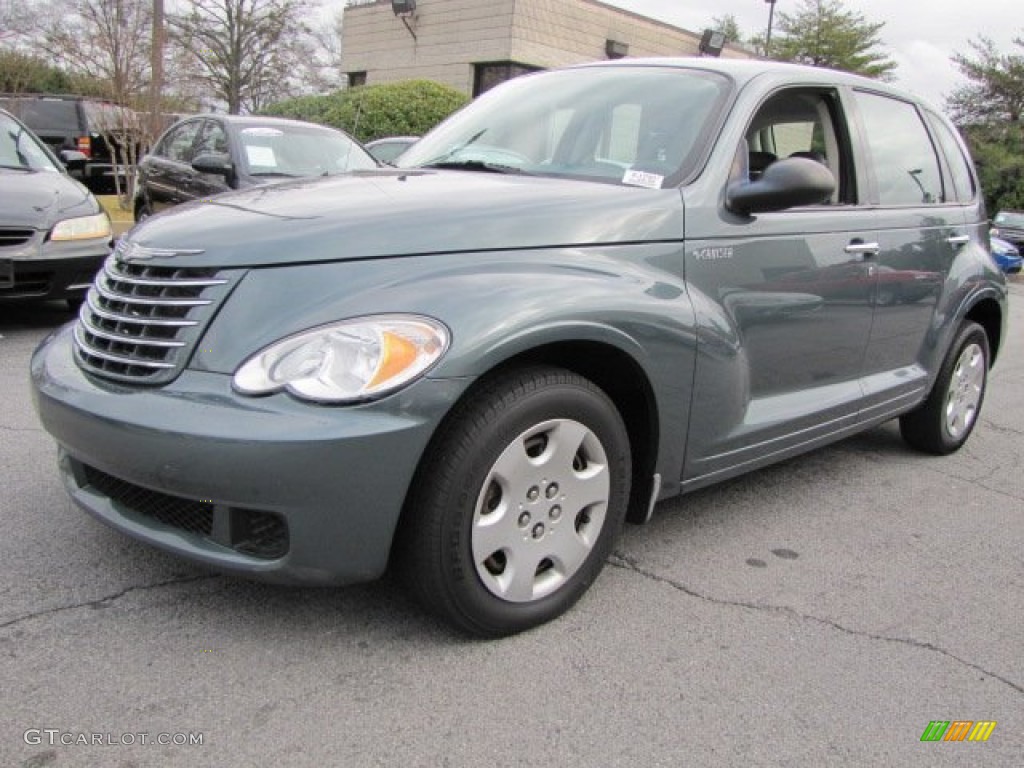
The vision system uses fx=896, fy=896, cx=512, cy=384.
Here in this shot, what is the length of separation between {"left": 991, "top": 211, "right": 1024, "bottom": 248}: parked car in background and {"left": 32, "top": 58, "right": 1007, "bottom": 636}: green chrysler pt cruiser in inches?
871

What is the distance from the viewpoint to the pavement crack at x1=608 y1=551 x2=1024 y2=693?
8.59 ft

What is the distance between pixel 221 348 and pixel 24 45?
25139mm

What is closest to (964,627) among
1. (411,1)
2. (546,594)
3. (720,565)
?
(720,565)

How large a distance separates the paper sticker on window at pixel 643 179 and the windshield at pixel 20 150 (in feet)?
17.8

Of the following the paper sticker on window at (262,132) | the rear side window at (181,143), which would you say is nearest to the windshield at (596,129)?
the paper sticker on window at (262,132)

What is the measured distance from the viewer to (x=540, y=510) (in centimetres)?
251

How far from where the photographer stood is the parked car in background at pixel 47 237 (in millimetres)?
5727

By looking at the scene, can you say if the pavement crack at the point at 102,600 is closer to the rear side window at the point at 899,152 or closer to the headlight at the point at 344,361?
the headlight at the point at 344,361

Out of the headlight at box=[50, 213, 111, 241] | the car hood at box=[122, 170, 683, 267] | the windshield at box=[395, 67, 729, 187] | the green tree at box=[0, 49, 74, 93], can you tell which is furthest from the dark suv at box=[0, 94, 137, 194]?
the car hood at box=[122, 170, 683, 267]

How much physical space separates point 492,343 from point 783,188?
4.04 ft

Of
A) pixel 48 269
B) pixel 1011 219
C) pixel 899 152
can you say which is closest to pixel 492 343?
pixel 899 152

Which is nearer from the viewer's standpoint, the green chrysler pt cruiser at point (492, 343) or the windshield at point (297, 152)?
the green chrysler pt cruiser at point (492, 343)

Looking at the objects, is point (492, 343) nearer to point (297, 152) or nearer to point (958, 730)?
point (958, 730)

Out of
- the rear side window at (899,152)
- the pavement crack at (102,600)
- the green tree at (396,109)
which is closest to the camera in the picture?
the pavement crack at (102,600)
